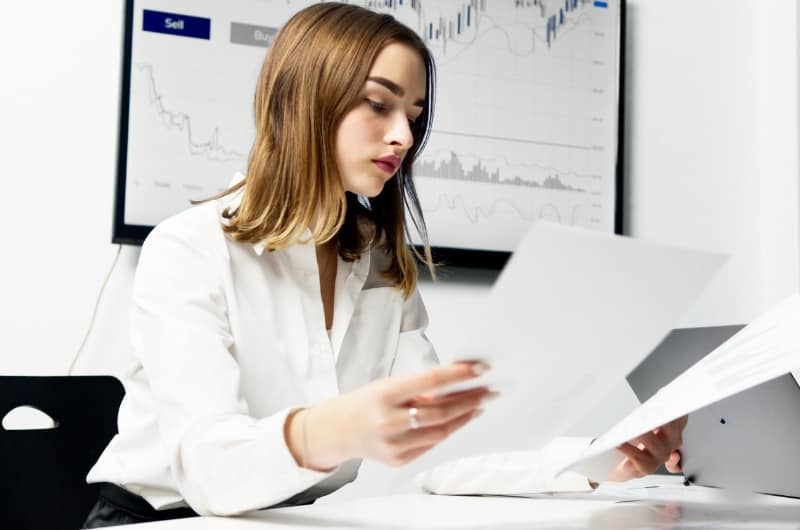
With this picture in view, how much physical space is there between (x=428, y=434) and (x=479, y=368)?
0.30 ft

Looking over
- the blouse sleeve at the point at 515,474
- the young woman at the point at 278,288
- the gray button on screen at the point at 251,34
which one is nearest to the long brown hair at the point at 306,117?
the young woman at the point at 278,288

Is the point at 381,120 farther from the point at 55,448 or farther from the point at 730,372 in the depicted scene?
the point at 55,448

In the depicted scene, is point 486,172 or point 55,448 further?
point 486,172

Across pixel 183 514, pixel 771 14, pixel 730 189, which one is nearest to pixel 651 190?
pixel 730 189

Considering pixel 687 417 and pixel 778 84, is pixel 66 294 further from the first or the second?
A: pixel 778 84

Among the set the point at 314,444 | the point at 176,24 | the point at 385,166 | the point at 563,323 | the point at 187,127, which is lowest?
the point at 314,444

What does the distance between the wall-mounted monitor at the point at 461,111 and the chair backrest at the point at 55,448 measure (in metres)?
0.44

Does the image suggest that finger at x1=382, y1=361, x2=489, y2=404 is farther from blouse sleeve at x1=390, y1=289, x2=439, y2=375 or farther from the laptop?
blouse sleeve at x1=390, y1=289, x2=439, y2=375

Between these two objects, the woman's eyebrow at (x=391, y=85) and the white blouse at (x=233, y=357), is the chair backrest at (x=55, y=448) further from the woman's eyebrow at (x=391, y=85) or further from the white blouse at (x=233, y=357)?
the woman's eyebrow at (x=391, y=85)

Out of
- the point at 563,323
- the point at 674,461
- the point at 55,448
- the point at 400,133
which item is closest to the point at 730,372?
the point at 563,323

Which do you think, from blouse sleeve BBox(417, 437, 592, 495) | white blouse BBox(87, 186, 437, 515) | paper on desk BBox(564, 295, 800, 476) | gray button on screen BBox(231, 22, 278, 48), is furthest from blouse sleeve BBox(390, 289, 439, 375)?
gray button on screen BBox(231, 22, 278, 48)

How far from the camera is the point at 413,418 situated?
653mm

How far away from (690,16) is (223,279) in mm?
1589

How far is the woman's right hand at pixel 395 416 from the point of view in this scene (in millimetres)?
623
